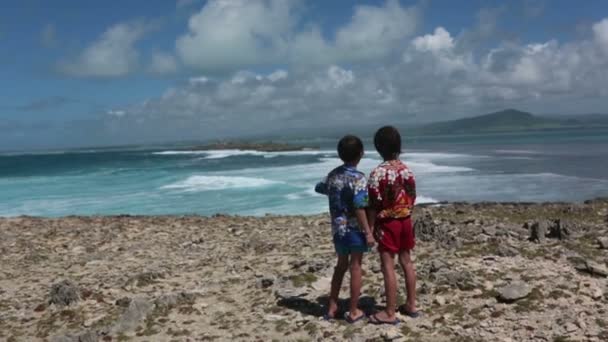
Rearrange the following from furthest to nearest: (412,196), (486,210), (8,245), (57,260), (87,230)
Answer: (486,210) → (87,230) → (8,245) → (57,260) → (412,196)

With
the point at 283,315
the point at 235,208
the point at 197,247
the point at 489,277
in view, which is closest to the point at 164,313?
the point at 283,315

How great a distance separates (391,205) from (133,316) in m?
3.56

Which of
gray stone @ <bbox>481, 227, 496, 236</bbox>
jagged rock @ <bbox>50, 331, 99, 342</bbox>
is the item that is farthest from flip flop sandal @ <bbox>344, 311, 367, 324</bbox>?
gray stone @ <bbox>481, 227, 496, 236</bbox>

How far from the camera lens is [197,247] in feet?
40.8

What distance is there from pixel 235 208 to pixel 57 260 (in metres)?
13.0

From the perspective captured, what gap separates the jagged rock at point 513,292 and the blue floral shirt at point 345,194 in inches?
80.3

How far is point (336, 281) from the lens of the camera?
6.05 meters

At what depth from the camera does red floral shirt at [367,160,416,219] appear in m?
5.55

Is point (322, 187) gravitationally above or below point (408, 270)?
above

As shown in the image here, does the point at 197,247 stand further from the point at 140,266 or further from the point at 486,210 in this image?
the point at 486,210

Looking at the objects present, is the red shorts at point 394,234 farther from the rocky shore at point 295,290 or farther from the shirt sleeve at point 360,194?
the rocky shore at point 295,290

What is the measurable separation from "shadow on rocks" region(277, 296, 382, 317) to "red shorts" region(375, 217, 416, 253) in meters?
1.06

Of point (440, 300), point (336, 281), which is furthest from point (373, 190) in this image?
point (440, 300)

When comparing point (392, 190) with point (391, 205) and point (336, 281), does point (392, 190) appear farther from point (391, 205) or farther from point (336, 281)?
point (336, 281)
